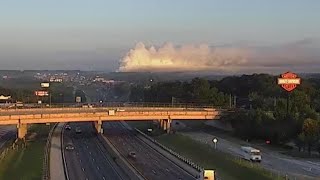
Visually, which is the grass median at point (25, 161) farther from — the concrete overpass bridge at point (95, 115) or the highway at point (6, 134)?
the highway at point (6, 134)

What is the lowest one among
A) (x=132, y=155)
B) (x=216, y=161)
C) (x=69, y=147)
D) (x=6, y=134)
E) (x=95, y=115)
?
(x=6, y=134)

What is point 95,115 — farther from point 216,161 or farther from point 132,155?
point 216,161

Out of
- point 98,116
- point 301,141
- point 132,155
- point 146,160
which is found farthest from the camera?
point 98,116

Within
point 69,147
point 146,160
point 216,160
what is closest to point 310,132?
point 216,160

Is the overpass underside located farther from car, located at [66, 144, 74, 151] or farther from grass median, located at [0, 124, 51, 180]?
car, located at [66, 144, 74, 151]

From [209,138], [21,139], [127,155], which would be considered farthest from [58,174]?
[209,138]

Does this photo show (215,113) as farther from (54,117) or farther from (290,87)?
A: (54,117)

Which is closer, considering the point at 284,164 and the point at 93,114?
the point at 284,164

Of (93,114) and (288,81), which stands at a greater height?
(288,81)
